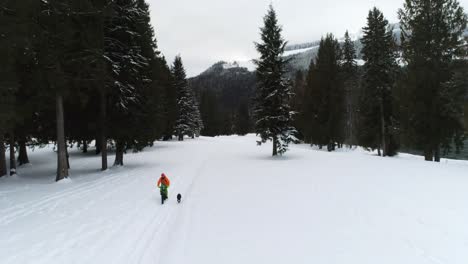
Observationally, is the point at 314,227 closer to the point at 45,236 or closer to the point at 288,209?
the point at 288,209

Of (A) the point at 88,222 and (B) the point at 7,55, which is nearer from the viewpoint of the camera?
(A) the point at 88,222

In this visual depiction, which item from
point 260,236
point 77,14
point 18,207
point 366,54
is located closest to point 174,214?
point 260,236

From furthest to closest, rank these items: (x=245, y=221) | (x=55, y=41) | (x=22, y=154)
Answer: (x=22, y=154) < (x=55, y=41) < (x=245, y=221)

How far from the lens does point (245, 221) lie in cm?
814

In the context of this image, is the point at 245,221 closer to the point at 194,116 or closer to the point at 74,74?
the point at 74,74

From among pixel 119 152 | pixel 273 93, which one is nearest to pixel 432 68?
pixel 273 93

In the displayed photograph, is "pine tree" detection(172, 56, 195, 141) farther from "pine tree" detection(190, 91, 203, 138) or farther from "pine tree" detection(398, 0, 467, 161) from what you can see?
"pine tree" detection(398, 0, 467, 161)

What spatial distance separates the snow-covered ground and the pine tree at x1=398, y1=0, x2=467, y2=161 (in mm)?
7253

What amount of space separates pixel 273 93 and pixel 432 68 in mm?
11352

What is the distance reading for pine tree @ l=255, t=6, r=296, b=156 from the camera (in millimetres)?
24328

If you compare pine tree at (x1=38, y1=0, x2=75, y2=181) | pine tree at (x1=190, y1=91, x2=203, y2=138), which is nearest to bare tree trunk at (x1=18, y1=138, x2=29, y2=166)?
pine tree at (x1=38, y1=0, x2=75, y2=181)

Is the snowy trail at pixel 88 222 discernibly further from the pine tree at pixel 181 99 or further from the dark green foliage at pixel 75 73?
the pine tree at pixel 181 99

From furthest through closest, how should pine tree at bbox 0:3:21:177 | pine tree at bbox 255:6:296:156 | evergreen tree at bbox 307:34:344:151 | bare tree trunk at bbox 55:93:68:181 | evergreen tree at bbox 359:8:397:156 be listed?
evergreen tree at bbox 307:34:344:151, evergreen tree at bbox 359:8:397:156, pine tree at bbox 255:6:296:156, bare tree trunk at bbox 55:93:68:181, pine tree at bbox 0:3:21:177

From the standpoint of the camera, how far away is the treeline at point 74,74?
42.4 feet
